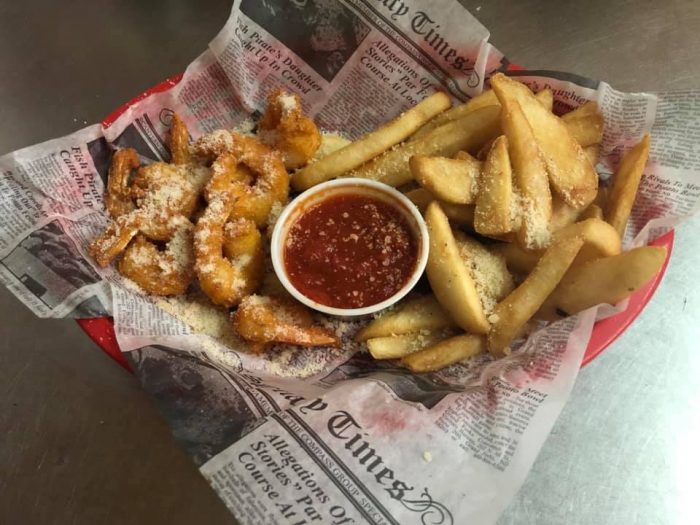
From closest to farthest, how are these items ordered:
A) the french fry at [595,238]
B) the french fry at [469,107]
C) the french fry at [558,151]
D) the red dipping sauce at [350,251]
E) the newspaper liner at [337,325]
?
the newspaper liner at [337,325]
the french fry at [595,238]
the french fry at [558,151]
the red dipping sauce at [350,251]
the french fry at [469,107]

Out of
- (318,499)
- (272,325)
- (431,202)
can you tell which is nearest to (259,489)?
(318,499)

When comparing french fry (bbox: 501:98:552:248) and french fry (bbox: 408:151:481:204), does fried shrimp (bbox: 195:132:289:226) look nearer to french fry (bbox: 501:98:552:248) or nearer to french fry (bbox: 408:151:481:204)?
french fry (bbox: 408:151:481:204)

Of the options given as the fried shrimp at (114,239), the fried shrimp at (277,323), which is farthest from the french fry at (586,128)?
the fried shrimp at (114,239)

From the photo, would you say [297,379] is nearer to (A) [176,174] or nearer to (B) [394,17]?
(A) [176,174]

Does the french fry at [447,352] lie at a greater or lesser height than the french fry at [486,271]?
lesser

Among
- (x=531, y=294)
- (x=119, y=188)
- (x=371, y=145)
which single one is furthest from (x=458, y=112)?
(x=119, y=188)

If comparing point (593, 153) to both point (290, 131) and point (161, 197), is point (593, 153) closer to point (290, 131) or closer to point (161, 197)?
point (290, 131)

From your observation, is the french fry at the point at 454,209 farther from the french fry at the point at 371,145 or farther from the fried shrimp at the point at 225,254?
the fried shrimp at the point at 225,254
